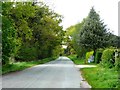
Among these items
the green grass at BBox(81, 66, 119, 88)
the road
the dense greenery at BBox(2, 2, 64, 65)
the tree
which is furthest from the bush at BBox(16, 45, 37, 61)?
the green grass at BBox(81, 66, 119, 88)

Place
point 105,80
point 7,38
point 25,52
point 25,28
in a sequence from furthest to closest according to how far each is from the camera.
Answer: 1. point 25,52
2. point 25,28
3. point 7,38
4. point 105,80

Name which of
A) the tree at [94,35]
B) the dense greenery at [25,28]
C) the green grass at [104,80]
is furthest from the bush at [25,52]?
the green grass at [104,80]

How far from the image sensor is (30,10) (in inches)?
1453

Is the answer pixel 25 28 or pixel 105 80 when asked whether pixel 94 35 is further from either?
pixel 105 80

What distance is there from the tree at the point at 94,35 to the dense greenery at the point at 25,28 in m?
6.79

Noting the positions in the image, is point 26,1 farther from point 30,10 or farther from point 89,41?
point 89,41

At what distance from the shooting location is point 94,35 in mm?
57719

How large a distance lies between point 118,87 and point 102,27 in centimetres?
4499

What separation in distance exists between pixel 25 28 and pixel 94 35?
2168 centimetres

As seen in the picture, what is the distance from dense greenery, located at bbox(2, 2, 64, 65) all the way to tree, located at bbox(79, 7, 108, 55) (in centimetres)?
679

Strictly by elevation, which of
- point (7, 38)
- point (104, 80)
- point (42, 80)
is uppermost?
point (7, 38)

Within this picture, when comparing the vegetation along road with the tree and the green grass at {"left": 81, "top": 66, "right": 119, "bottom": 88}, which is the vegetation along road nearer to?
the green grass at {"left": 81, "top": 66, "right": 119, "bottom": 88}

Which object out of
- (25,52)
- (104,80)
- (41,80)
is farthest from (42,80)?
(25,52)

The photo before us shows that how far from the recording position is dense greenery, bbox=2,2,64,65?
31600 millimetres
